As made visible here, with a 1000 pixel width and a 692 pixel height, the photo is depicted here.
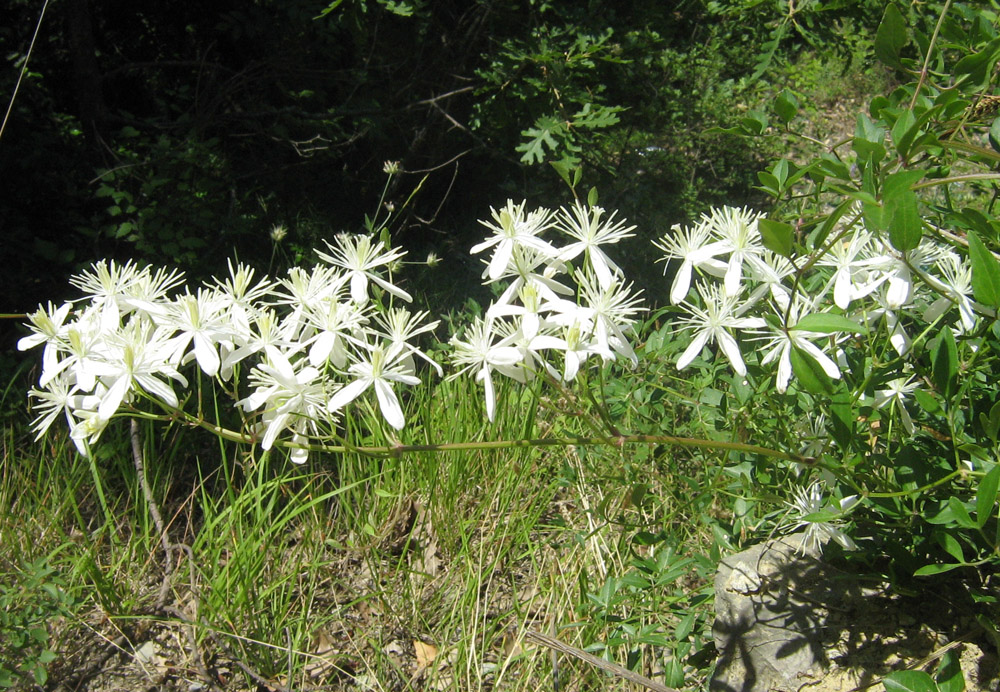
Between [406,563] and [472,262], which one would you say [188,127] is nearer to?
[472,262]

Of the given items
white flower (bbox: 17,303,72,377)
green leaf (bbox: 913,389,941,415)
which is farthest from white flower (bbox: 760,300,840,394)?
white flower (bbox: 17,303,72,377)

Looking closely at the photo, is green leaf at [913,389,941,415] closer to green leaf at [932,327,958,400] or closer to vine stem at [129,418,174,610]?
green leaf at [932,327,958,400]

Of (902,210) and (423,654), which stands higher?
(902,210)

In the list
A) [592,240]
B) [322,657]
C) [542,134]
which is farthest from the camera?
[542,134]

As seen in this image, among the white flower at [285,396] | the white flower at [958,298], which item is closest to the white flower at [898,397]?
the white flower at [958,298]

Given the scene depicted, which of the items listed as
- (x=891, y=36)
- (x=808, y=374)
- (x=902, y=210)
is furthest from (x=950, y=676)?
(x=891, y=36)

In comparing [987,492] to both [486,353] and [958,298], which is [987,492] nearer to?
[958,298]
